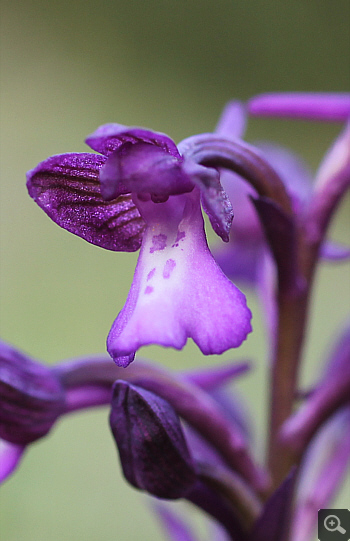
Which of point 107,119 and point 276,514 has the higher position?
point 276,514

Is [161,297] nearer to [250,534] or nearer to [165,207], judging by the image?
[165,207]

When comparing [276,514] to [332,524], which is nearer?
[276,514]

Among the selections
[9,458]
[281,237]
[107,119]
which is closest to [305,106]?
[281,237]

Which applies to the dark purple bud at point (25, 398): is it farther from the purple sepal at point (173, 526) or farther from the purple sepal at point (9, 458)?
the purple sepal at point (173, 526)

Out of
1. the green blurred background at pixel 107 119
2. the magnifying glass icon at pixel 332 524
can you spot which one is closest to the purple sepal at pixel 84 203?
the magnifying glass icon at pixel 332 524

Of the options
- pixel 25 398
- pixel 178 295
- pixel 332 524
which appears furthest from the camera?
pixel 332 524

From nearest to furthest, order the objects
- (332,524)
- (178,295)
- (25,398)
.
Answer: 1. (178,295)
2. (25,398)
3. (332,524)

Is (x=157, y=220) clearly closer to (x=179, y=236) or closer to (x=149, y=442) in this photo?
(x=179, y=236)
